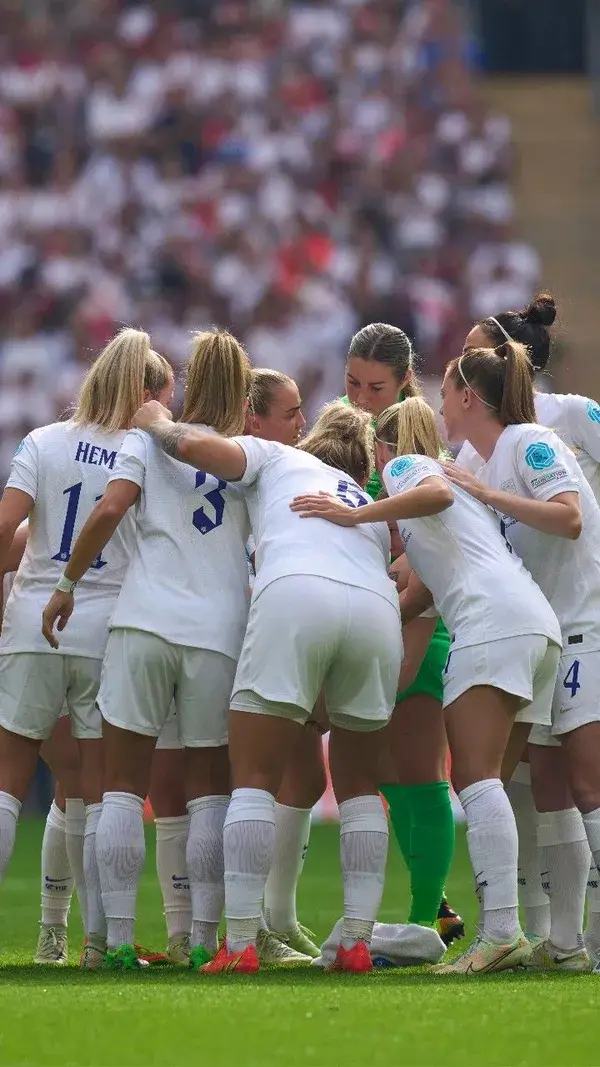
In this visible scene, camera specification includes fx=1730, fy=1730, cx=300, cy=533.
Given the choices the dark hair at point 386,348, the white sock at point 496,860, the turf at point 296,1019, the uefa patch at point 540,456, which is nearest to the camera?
the turf at point 296,1019

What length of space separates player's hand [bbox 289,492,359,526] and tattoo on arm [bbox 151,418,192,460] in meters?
0.36

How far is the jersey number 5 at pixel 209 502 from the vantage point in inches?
200

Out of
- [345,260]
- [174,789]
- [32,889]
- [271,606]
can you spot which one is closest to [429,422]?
[271,606]

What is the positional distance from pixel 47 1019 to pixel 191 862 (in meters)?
1.17

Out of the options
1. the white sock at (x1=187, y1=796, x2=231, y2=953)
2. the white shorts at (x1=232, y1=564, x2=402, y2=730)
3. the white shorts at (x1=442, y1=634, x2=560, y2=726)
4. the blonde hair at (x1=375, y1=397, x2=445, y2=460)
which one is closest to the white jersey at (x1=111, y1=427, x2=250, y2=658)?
the white shorts at (x1=232, y1=564, x2=402, y2=730)

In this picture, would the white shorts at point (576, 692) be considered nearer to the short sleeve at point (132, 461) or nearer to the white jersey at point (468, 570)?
the white jersey at point (468, 570)

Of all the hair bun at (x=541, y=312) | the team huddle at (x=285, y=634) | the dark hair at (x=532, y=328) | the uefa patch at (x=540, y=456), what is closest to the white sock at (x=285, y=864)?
the team huddle at (x=285, y=634)

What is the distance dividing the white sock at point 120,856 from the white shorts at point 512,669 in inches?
37.4

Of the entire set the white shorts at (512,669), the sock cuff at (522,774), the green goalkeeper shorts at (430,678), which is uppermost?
the white shorts at (512,669)

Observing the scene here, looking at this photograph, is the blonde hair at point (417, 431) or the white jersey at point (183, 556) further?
the blonde hair at point (417, 431)

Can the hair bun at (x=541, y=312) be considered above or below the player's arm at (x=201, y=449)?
above

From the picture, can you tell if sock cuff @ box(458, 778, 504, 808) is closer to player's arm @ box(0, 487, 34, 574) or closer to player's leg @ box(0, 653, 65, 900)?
player's leg @ box(0, 653, 65, 900)

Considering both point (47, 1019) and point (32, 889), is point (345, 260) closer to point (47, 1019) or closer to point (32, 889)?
point (32, 889)

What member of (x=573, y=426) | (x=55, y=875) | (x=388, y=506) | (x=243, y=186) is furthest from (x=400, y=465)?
(x=243, y=186)
